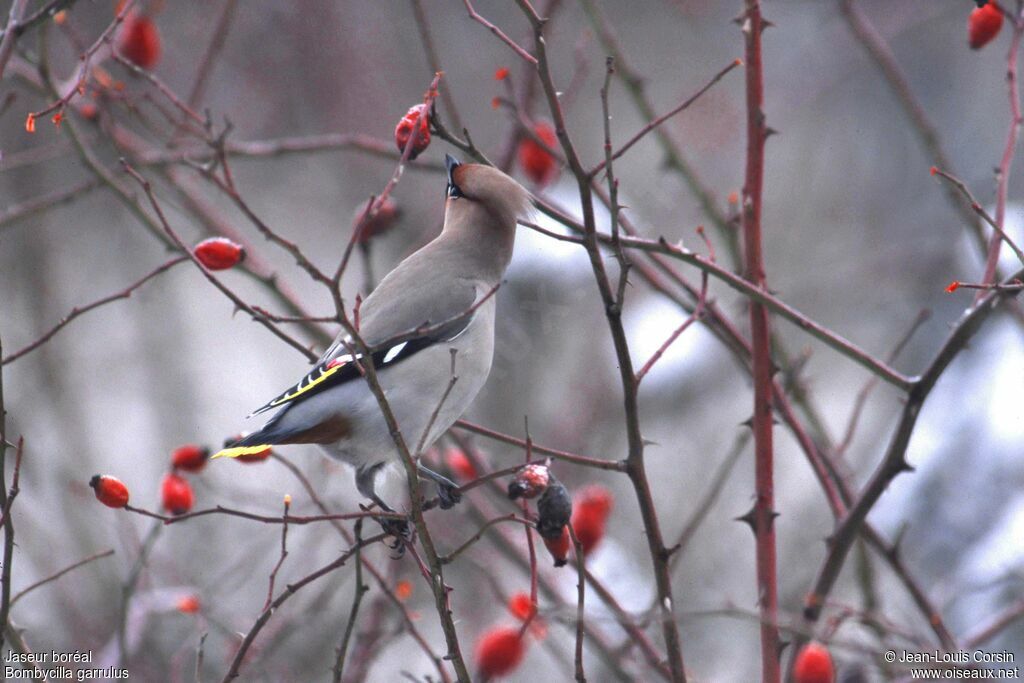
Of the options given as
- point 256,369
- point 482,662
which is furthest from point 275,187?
point 482,662

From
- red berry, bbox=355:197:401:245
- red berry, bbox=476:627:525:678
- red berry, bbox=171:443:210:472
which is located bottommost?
red berry, bbox=476:627:525:678

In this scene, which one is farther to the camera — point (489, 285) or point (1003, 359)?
point (1003, 359)

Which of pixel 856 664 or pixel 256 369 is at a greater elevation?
pixel 256 369

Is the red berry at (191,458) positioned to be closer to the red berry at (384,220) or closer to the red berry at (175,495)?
the red berry at (175,495)

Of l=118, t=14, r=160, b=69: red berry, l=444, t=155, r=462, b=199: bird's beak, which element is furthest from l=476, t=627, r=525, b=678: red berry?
l=118, t=14, r=160, b=69: red berry

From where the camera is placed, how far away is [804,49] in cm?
787

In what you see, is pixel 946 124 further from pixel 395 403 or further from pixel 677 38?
pixel 395 403

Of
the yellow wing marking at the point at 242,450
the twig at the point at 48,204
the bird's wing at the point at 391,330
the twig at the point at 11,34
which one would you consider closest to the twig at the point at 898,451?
the bird's wing at the point at 391,330

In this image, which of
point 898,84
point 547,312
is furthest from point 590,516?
point 547,312

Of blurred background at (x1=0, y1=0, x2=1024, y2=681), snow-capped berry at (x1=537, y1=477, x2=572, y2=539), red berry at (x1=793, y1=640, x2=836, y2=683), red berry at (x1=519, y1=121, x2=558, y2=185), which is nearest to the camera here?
snow-capped berry at (x1=537, y1=477, x2=572, y2=539)

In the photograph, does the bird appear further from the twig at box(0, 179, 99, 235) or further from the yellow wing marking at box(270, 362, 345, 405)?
the twig at box(0, 179, 99, 235)

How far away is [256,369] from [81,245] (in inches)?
58.5

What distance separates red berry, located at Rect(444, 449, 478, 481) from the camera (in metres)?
2.86

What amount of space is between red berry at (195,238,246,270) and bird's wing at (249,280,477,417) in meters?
0.27
